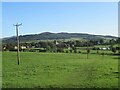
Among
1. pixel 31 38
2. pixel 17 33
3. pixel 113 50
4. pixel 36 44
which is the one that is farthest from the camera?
pixel 31 38

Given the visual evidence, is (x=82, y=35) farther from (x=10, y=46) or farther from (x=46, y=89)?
(x=46, y=89)

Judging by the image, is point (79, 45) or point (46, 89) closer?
point (46, 89)

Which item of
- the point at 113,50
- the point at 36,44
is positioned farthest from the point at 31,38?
the point at 113,50

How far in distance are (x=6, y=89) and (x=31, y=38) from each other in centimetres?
15456

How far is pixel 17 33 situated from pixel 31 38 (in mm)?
126668

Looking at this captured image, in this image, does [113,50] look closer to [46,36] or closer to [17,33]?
[17,33]

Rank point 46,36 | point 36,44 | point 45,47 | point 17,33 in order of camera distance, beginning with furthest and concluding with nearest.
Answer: point 46,36
point 36,44
point 45,47
point 17,33

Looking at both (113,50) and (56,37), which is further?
(56,37)

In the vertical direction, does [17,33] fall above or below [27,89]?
above

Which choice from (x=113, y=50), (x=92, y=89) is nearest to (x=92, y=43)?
(x=113, y=50)

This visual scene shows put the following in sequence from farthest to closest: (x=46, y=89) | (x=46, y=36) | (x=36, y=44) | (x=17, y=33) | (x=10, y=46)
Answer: (x=46, y=36) < (x=36, y=44) < (x=10, y=46) < (x=17, y=33) < (x=46, y=89)

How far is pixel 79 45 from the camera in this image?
13012 cm

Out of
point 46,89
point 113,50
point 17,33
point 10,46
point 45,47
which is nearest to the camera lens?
point 46,89

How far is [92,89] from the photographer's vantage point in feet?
50.3
